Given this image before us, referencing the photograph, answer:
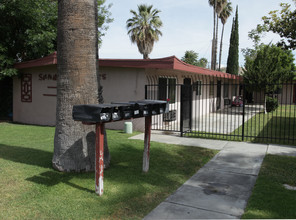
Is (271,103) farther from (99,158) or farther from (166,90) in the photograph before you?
(99,158)

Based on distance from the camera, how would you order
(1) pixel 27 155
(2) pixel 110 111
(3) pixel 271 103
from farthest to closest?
1. (3) pixel 271 103
2. (1) pixel 27 155
3. (2) pixel 110 111

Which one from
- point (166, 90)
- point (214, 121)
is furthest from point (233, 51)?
point (166, 90)

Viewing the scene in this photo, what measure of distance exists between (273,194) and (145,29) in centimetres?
2637

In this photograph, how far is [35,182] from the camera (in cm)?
513

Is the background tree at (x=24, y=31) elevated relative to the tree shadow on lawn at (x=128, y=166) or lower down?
elevated

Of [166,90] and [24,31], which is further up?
[24,31]

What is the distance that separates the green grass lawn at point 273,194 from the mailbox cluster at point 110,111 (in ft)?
7.45

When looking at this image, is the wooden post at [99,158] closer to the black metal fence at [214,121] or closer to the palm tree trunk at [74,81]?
the palm tree trunk at [74,81]

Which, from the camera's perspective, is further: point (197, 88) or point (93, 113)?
point (197, 88)

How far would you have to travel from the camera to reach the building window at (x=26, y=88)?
13.3 m

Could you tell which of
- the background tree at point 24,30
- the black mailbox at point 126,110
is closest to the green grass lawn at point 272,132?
the black mailbox at point 126,110

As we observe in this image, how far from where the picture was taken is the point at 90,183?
200 inches

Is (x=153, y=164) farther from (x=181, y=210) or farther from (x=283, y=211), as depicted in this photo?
(x=283, y=211)

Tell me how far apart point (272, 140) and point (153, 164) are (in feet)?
16.2
